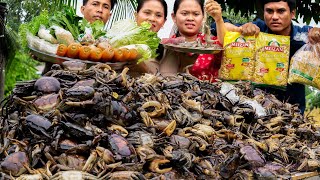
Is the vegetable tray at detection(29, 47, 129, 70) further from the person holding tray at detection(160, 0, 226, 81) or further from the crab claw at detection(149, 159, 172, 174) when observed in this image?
the crab claw at detection(149, 159, 172, 174)

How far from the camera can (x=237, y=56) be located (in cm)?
419

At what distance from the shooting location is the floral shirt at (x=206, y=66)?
13.8 feet

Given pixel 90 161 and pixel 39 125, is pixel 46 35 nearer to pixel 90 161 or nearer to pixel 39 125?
pixel 39 125

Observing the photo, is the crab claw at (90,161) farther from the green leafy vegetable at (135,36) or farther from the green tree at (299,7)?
the green tree at (299,7)

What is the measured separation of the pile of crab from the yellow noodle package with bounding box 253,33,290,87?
134 cm

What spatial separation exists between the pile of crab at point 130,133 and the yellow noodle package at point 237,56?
49.8 inches

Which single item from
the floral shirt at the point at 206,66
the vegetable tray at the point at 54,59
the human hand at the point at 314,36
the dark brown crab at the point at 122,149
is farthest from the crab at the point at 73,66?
the human hand at the point at 314,36

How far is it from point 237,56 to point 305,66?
20.8 inches

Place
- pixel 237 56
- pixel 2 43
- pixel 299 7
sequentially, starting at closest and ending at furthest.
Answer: pixel 237 56, pixel 2 43, pixel 299 7

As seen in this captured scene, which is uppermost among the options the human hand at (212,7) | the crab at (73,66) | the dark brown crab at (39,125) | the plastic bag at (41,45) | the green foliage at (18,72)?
the human hand at (212,7)

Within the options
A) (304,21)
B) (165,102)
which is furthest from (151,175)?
(304,21)

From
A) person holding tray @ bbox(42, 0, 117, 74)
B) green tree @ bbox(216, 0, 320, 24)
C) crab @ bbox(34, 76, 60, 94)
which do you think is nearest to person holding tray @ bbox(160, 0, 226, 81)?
person holding tray @ bbox(42, 0, 117, 74)

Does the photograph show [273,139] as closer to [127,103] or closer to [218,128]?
[218,128]

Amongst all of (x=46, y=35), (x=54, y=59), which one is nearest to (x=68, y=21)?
(x=46, y=35)
